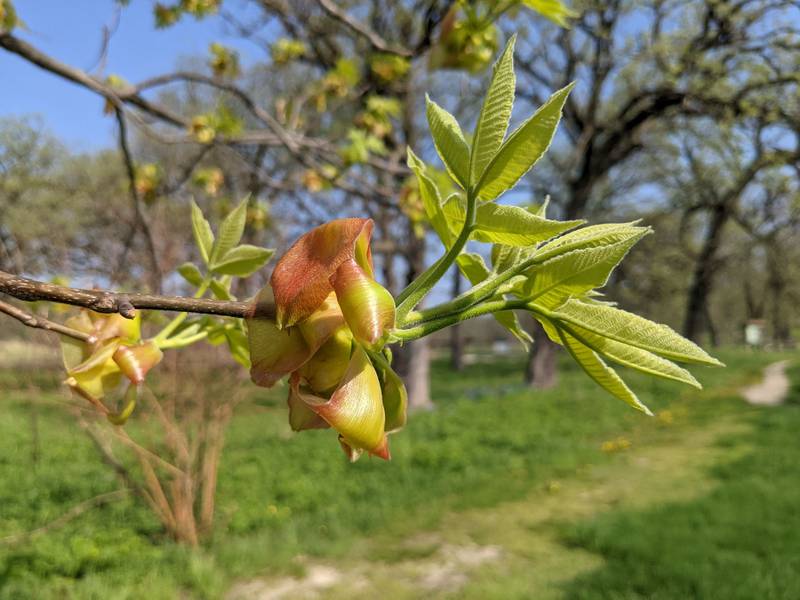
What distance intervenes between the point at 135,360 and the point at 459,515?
415 cm

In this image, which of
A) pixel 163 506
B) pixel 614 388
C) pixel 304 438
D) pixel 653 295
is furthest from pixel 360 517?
pixel 653 295

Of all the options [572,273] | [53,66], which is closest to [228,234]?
[572,273]

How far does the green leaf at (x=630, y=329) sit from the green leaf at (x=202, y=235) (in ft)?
1.44

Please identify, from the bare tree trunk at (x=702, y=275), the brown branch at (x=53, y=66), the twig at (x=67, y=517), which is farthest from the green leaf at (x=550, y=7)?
the bare tree trunk at (x=702, y=275)

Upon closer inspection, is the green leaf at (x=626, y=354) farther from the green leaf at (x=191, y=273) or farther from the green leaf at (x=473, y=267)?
the green leaf at (x=191, y=273)

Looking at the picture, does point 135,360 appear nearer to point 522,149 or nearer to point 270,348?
point 270,348

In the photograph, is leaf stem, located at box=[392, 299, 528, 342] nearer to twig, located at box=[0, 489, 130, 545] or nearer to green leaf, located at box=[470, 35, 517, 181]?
green leaf, located at box=[470, 35, 517, 181]

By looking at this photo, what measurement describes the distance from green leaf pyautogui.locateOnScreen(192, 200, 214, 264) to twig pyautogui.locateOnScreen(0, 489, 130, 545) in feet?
9.73

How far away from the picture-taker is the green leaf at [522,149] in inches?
15.4

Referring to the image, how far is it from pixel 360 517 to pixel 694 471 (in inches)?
113

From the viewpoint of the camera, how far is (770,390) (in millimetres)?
9234

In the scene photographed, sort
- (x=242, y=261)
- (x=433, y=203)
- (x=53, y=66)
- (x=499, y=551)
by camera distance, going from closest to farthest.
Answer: (x=433, y=203)
(x=242, y=261)
(x=53, y=66)
(x=499, y=551)

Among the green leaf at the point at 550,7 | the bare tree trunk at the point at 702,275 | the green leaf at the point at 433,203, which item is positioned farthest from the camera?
the bare tree trunk at the point at 702,275

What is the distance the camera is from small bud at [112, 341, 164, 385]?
1.80 feet
